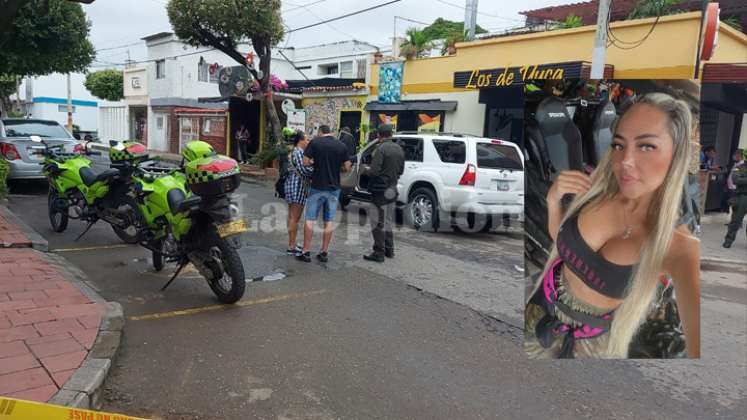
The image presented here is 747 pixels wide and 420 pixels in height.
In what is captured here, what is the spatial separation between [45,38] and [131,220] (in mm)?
10215

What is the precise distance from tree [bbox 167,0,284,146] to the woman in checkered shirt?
11348 mm

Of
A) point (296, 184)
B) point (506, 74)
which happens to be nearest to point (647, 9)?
point (506, 74)

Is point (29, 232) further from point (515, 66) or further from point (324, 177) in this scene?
point (515, 66)

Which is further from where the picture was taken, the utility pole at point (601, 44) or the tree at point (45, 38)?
the tree at point (45, 38)

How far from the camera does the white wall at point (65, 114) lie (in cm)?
5072

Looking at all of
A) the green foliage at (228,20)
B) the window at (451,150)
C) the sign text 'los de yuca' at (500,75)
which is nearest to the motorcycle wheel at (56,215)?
the window at (451,150)

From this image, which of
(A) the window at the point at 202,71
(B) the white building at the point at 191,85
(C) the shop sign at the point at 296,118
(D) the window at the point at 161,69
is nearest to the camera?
(C) the shop sign at the point at 296,118

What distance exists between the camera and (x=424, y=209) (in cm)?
967

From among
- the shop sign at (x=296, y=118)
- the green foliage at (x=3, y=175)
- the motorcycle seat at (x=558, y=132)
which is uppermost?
the shop sign at (x=296, y=118)

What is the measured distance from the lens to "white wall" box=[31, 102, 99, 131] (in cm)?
5072

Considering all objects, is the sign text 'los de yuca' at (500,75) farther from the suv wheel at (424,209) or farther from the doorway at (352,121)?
the doorway at (352,121)

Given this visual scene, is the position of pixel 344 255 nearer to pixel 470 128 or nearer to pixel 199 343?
pixel 199 343

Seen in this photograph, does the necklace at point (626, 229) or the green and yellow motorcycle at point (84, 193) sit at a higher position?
the necklace at point (626, 229)

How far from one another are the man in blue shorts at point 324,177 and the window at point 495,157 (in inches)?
121
